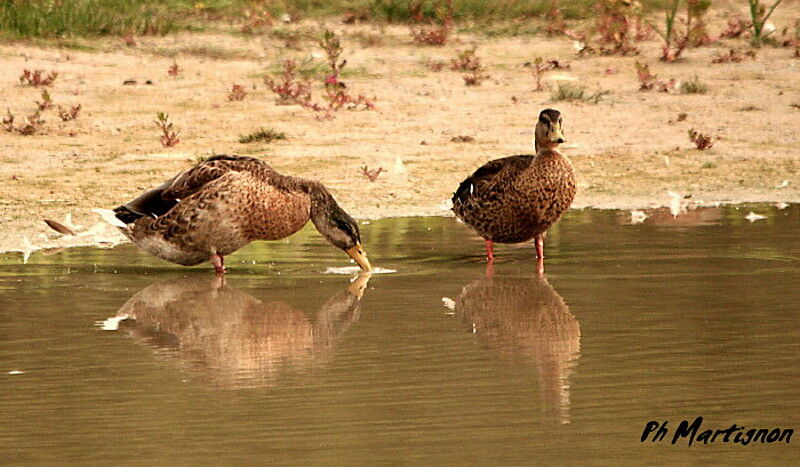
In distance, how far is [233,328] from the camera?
831 centimetres

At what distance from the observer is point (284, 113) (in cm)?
1695

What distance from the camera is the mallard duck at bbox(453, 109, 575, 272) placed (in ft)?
34.3

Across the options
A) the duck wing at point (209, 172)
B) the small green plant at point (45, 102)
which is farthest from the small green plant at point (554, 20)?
the duck wing at point (209, 172)

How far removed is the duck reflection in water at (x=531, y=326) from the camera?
22.2ft

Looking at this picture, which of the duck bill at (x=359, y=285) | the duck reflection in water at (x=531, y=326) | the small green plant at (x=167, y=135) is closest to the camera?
the duck reflection in water at (x=531, y=326)

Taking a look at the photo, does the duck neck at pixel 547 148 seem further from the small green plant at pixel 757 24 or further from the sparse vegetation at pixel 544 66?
the small green plant at pixel 757 24

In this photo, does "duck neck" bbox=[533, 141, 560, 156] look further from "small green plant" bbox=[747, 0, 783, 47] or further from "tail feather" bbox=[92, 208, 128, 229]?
"small green plant" bbox=[747, 0, 783, 47]

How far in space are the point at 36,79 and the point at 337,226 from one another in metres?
8.01

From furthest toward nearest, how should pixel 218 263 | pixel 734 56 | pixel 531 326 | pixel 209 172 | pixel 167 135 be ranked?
pixel 734 56 → pixel 167 135 → pixel 218 263 → pixel 209 172 → pixel 531 326

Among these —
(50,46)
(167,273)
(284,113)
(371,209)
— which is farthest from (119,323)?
(50,46)

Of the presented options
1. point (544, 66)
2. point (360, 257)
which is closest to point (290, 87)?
point (544, 66)

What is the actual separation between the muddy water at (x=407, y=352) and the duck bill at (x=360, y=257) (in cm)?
21

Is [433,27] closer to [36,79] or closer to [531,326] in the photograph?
[36,79]
